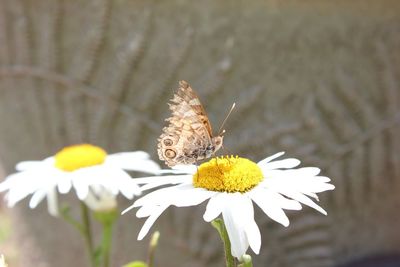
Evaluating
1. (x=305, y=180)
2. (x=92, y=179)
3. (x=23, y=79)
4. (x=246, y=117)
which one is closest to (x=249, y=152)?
(x=246, y=117)

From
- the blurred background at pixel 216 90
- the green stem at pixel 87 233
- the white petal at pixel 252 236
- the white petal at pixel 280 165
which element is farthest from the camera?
the blurred background at pixel 216 90

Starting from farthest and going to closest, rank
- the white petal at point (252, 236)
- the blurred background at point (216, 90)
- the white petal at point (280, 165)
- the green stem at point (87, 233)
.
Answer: the blurred background at point (216, 90) → the green stem at point (87, 233) → the white petal at point (280, 165) → the white petal at point (252, 236)

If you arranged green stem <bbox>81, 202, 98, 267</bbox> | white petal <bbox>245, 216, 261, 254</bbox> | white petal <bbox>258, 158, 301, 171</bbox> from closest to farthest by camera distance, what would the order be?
white petal <bbox>245, 216, 261, 254</bbox> < white petal <bbox>258, 158, 301, 171</bbox> < green stem <bbox>81, 202, 98, 267</bbox>

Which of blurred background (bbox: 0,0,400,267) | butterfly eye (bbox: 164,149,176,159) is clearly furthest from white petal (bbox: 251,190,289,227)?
blurred background (bbox: 0,0,400,267)

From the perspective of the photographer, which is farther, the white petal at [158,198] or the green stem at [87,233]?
the green stem at [87,233]

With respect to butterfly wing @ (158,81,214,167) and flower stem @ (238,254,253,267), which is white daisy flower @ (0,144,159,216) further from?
flower stem @ (238,254,253,267)

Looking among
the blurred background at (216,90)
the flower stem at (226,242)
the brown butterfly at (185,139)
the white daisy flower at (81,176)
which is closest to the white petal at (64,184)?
the white daisy flower at (81,176)

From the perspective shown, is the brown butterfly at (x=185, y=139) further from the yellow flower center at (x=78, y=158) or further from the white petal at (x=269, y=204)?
the yellow flower center at (x=78, y=158)
